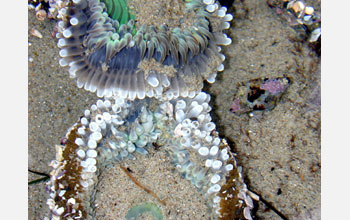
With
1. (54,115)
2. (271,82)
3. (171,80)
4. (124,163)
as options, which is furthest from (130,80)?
(271,82)

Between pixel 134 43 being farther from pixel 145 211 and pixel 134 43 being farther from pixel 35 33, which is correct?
pixel 35 33

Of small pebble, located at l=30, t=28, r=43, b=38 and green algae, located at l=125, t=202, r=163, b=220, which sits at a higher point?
small pebble, located at l=30, t=28, r=43, b=38

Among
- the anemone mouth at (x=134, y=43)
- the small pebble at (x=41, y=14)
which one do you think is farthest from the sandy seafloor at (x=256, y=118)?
the anemone mouth at (x=134, y=43)

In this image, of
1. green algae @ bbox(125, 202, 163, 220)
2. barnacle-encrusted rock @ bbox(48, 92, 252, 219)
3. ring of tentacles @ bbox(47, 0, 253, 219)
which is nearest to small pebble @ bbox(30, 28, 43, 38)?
ring of tentacles @ bbox(47, 0, 253, 219)

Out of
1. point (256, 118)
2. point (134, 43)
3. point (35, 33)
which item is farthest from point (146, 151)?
point (35, 33)

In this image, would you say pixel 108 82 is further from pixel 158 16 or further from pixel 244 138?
Result: pixel 244 138

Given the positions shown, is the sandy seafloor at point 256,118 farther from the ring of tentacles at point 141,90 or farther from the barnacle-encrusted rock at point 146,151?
the ring of tentacles at point 141,90

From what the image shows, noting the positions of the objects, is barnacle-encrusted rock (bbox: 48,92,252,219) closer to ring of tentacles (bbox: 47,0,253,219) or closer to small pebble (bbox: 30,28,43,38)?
ring of tentacles (bbox: 47,0,253,219)
